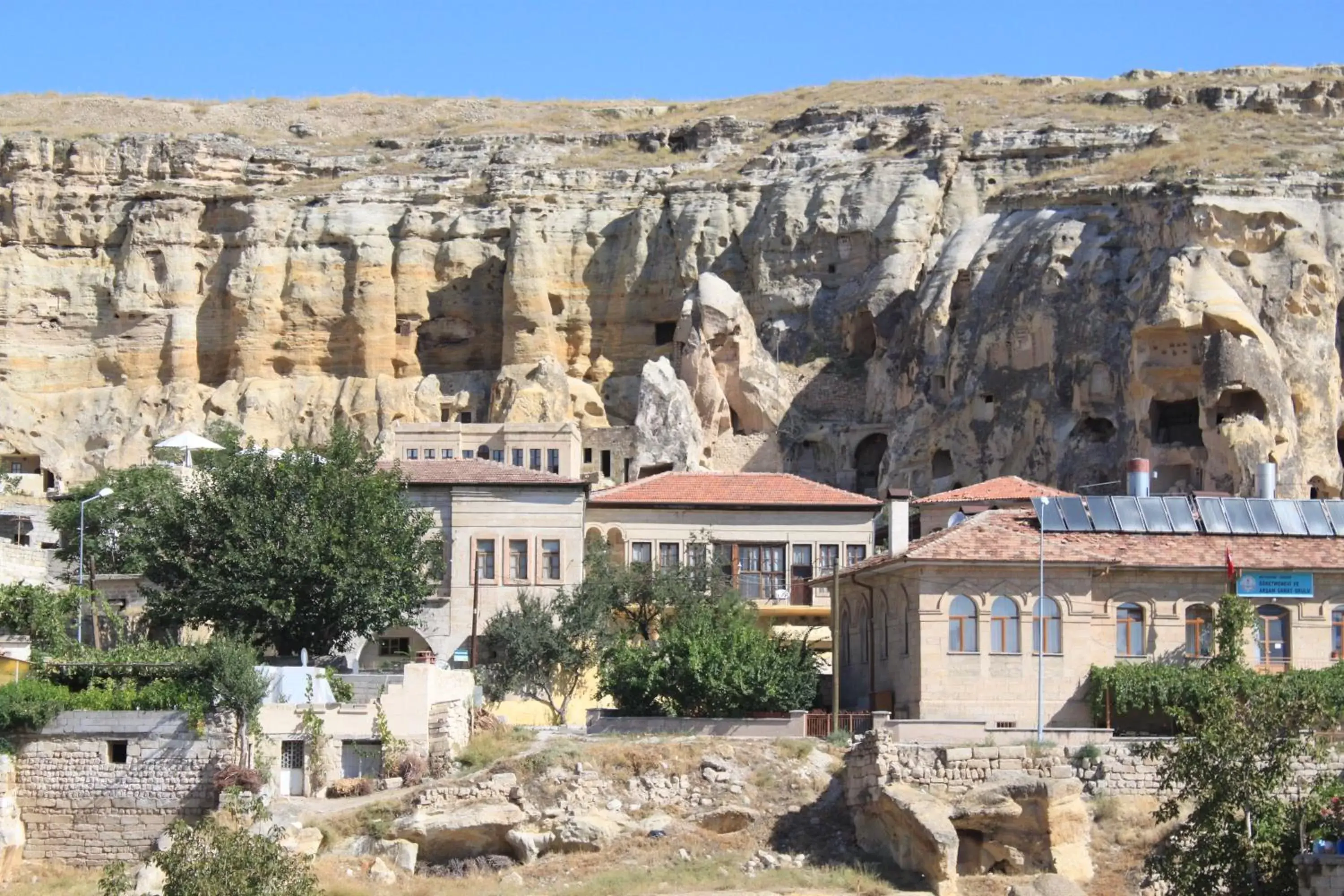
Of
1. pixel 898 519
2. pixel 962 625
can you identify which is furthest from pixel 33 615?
pixel 962 625

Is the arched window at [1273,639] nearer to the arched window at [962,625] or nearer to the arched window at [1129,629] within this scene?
the arched window at [1129,629]

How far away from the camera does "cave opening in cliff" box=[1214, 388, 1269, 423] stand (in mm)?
79625

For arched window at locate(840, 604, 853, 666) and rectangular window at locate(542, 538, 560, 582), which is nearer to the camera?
arched window at locate(840, 604, 853, 666)

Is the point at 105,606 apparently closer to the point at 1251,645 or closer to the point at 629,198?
the point at 1251,645

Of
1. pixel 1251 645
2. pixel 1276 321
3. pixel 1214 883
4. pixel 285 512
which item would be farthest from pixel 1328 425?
pixel 1214 883

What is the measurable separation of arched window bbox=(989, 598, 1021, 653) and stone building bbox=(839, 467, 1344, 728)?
0.02 meters

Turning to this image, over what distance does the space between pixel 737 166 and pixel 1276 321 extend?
33317 mm

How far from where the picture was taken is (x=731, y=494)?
235 feet

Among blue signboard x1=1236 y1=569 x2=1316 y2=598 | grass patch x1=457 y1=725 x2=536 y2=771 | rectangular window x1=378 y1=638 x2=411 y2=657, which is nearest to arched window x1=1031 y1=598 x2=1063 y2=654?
blue signboard x1=1236 y1=569 x2=1316 y2=598

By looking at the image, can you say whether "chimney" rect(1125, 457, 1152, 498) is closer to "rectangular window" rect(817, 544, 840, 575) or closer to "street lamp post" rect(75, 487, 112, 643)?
"rectangular window" rect(817, 544, 840, 575)

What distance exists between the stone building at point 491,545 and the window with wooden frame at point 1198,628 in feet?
64.8

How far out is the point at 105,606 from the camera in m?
61.4

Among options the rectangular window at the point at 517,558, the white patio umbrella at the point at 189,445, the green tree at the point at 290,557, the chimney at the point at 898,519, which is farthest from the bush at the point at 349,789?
the white patio umbrella at the point at 189,445

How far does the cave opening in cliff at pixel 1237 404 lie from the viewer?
79.6 metres
